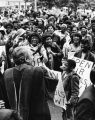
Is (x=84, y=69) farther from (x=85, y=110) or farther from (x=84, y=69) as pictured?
(x=85, y=110)

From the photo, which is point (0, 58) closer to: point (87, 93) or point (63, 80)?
point (63, 80)

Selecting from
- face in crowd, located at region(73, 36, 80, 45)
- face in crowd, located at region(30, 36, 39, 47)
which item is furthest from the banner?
face in crowd, located at region(73, 36, 80, 45)

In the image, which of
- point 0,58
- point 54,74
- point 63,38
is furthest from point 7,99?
point 63,38

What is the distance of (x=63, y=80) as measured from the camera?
586cm

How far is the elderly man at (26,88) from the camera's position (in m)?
4.33

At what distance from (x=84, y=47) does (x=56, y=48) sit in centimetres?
139

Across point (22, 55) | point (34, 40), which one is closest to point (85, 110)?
point (22, 55)

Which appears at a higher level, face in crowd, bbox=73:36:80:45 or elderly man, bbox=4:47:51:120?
elderly man, bbox=4:47:51:120

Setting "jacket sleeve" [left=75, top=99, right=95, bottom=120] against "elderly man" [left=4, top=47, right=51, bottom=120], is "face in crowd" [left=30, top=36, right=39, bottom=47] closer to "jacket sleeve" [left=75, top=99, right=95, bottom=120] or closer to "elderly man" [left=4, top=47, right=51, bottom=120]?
"elderly man" [left=4, top=47, right=51, bottom=120]

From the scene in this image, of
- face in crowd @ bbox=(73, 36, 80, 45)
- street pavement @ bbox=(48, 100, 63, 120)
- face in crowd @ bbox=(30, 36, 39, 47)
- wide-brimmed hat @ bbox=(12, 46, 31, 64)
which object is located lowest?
street pavement @ bbox=(48, 100, 63, 120)

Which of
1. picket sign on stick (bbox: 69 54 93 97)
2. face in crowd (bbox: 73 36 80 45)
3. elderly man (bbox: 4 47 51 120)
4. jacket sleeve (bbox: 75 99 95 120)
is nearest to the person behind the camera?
jacket sleeve (bbox: 75 99 95 120)

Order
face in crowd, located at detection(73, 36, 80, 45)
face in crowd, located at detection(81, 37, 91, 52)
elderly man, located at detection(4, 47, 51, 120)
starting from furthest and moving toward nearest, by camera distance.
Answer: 1. face in crowd, located at detection(73, 36, 80, 45)
2. face in crowd, located at detection(81, 37, 91, 52)
3. elderly man, located at detection(4, 47, 51, 120)

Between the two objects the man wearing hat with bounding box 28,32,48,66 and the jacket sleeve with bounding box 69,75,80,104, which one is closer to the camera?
the jacket sleeve with bounding box 69,75,80,104

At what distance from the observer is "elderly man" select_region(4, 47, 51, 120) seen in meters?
4.33
